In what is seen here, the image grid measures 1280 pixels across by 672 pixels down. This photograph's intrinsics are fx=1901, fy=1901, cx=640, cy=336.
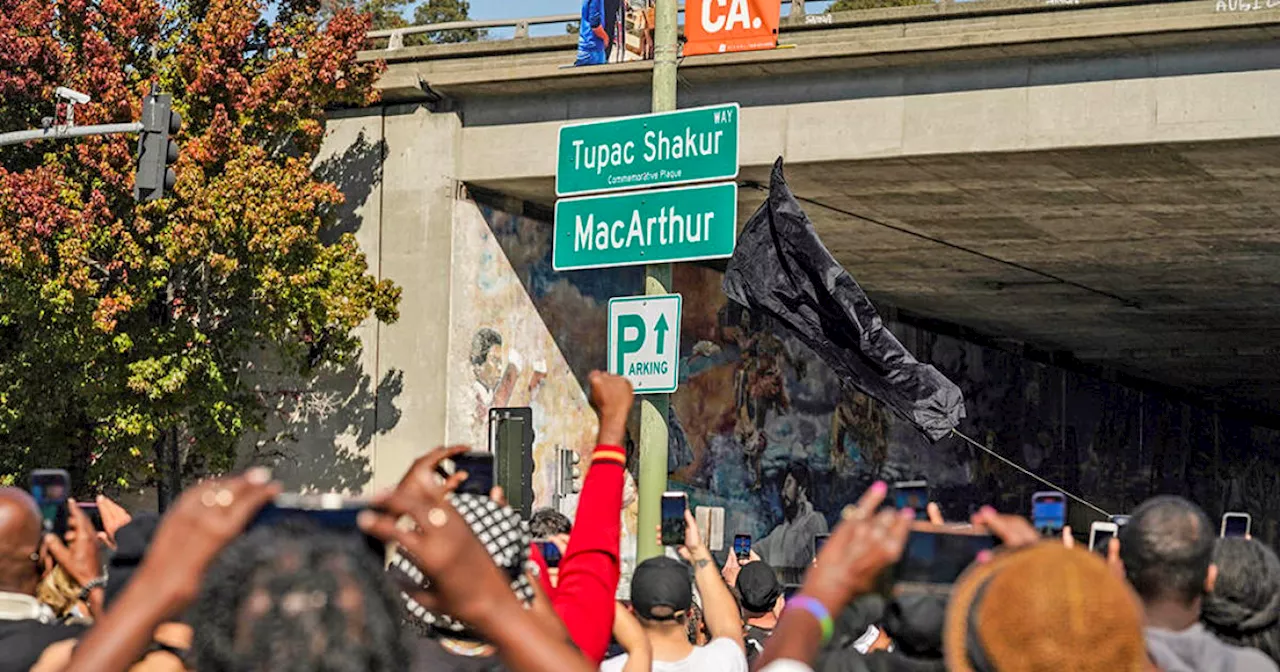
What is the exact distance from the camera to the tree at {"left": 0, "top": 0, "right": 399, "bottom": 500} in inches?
933

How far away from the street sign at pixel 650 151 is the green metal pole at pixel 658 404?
350 mm

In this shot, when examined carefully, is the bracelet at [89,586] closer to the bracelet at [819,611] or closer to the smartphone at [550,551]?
the smartphone at [550,551]

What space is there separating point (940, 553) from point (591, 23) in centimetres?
2017

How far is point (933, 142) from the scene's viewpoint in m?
23.4

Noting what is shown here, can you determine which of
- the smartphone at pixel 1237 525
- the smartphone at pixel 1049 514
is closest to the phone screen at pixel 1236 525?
the smartphone at pixel 1237 525

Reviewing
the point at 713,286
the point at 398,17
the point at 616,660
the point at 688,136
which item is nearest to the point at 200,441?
the point at 713,286

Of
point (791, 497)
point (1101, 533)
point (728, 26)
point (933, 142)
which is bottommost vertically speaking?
point (791, 497)

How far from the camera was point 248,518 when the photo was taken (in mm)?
2678

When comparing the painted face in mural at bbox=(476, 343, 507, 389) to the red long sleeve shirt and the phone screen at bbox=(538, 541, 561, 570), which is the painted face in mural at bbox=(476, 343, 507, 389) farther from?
the red long sleeve shirt

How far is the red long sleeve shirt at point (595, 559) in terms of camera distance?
4.23 meters

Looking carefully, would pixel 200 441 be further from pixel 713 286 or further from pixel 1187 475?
pixel 1187 475

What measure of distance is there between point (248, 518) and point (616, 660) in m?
3.77

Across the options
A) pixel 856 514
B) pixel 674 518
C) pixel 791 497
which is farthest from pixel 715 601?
pixel 791 497

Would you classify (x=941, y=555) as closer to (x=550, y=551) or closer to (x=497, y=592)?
(x=497, y=592)
